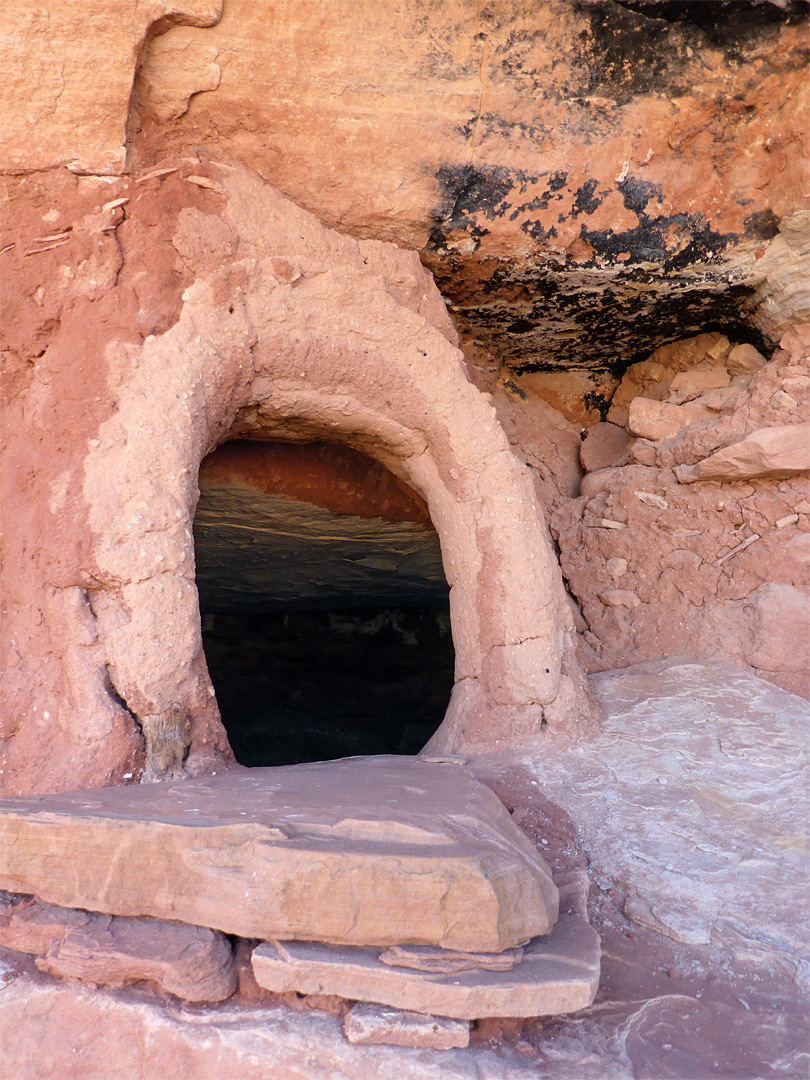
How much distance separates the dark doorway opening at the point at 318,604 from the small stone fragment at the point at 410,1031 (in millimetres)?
2204

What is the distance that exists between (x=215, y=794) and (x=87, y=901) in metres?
0.32

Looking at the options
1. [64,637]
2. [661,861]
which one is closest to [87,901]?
[64,637]

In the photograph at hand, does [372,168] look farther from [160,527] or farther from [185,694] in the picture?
[185,694]

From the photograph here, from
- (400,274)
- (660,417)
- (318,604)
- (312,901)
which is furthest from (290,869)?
(318,604)

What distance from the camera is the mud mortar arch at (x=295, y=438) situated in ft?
7.00

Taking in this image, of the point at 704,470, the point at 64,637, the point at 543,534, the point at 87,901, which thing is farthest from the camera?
the point at 704,470

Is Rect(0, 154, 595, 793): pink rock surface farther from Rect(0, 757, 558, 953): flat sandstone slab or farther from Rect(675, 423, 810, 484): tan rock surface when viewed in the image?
Rect(675, 423, 810, 484): tan rock surface

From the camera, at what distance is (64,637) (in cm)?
209

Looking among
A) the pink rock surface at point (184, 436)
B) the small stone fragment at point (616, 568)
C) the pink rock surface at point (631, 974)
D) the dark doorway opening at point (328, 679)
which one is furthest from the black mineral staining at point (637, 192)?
the dark doorway opening at point (328, 679)

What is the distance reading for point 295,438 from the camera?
3078 millimetres

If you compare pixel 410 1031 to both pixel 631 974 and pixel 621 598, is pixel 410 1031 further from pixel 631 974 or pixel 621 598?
pixel 621 598

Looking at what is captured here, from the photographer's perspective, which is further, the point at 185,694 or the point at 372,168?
the point at 372,168

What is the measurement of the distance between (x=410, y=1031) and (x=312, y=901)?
0.86 ft

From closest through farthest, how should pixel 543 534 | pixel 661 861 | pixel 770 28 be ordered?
pixel 661 861, pixel 770 28, pixel 543 534
